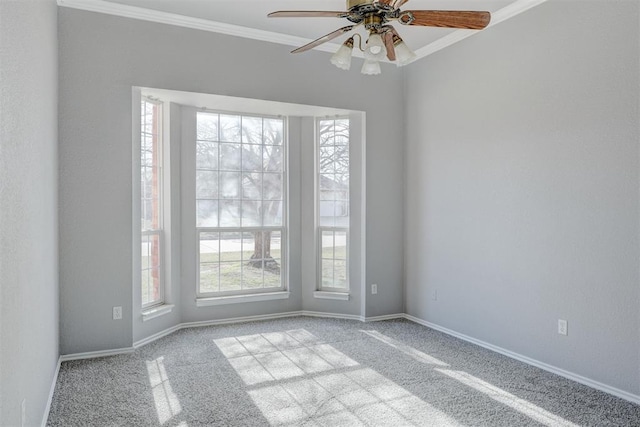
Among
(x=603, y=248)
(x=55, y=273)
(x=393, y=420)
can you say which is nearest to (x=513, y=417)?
(x=393, y=420)

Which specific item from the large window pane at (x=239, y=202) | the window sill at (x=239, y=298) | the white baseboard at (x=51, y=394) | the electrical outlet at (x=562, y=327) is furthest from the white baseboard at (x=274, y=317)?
the electrical outlet at (x=562, y=327)

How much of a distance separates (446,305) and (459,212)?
3.10 feet

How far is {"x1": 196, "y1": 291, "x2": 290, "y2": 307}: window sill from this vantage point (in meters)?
4.61

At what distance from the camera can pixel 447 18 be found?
2.32 meters

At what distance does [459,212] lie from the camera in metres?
4.21

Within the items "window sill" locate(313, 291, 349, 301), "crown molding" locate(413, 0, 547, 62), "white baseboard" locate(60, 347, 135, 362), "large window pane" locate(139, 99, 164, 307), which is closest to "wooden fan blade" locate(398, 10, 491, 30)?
"crown molding" locate(413, 0, 547, 62)

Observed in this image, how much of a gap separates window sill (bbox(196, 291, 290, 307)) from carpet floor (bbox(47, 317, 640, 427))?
1.66 feet

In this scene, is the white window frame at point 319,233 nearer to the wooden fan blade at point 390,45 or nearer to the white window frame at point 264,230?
the white window frame at point 264,230

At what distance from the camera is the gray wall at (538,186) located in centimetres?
289

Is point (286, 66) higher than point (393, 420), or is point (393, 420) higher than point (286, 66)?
point (286, 66)

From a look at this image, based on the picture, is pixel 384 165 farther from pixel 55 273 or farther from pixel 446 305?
pixel 55 273

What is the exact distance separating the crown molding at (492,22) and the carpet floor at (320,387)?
2827mm

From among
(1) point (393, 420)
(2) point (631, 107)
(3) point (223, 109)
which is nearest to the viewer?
(1) point (393, 420)

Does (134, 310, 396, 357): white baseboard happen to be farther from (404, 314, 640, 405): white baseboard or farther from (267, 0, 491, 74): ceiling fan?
(267, 0, 491, 74): ceiling fan
